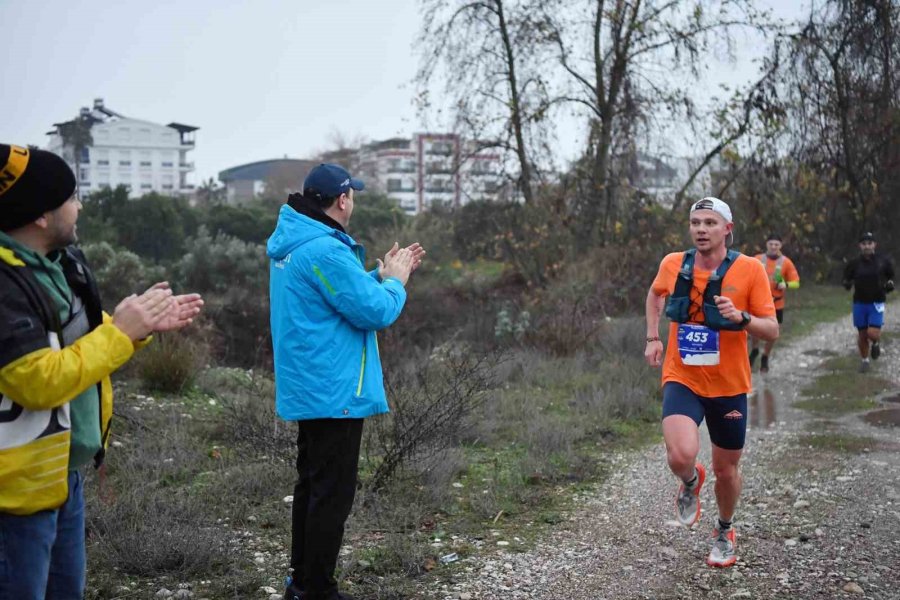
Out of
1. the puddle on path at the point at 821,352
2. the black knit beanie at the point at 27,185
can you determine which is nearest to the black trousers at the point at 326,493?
the black knit beanie at the point at 27,185

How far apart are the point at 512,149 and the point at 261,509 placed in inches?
604

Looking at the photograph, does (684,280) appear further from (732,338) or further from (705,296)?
(732,338)

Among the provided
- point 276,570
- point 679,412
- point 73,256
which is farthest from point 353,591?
point 73,256

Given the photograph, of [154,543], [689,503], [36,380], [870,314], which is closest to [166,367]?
[154,543]

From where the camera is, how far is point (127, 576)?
4.86 metres

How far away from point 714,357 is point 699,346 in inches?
4.0

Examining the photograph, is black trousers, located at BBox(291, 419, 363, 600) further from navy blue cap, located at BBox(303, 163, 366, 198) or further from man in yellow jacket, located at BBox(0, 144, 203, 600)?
man in yellow jacket, located at BBox(0, 144, 203, 600)

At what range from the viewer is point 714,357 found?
16.9 feet

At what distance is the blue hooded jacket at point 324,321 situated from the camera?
4.15 meters

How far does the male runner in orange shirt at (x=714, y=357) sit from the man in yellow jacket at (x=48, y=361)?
3114 millimetres

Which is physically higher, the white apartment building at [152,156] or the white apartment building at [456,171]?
the white apartment building at [152,156]

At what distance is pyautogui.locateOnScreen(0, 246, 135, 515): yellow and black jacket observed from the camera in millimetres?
2688

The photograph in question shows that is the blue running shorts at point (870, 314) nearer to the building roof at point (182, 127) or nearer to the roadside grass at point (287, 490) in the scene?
the roadside grass at point (287, 490)

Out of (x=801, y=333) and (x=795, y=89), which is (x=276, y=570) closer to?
(x=801, y=333)
